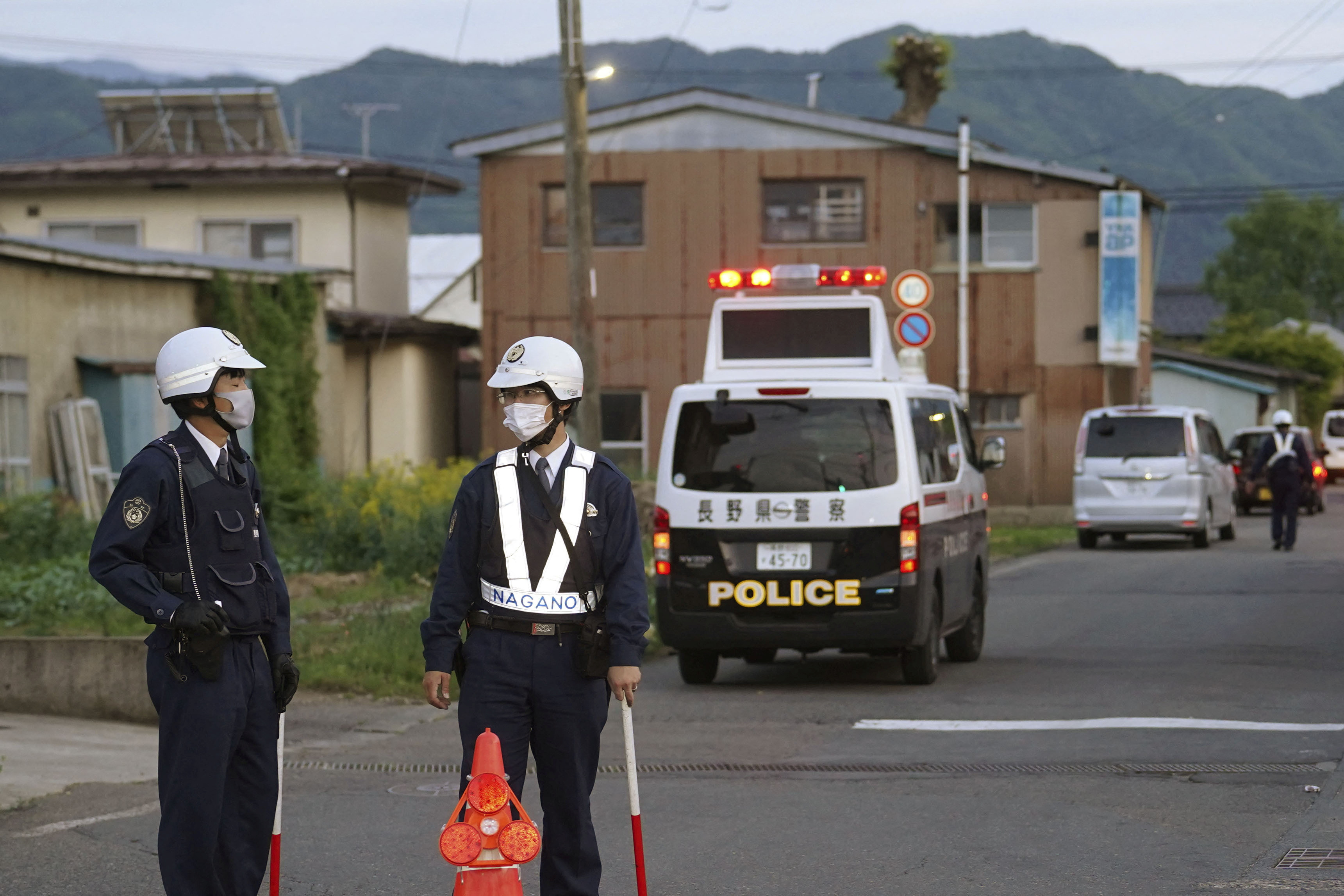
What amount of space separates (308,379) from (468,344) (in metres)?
7.74

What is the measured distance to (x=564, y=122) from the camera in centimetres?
1870

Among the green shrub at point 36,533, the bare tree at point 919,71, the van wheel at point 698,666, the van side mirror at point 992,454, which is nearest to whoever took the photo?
the van wheel at point 698,666

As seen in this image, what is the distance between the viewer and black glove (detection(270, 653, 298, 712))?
539 cm

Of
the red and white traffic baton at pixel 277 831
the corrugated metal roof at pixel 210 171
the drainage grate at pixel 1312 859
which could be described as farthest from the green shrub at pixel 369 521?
the red and white traffic baton at pixel 277 831

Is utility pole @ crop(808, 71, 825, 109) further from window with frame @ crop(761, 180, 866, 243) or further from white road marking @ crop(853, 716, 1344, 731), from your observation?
white road marking @ crop(853, 716, 1344, 731)

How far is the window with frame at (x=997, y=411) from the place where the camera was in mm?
32500

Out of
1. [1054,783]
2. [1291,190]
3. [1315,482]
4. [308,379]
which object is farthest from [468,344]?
[1291,190]

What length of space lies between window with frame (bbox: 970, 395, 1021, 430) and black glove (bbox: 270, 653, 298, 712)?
27.9 m

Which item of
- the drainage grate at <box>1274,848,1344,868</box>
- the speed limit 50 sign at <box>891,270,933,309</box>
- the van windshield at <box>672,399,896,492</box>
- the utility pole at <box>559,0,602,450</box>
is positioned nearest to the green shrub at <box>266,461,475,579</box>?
the utility pole at <box>559,0,602,450</box>

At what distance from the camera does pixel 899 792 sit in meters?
8.42

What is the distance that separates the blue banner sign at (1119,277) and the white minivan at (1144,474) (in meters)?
5.97

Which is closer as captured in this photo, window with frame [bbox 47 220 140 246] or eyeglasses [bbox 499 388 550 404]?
eyeglasses [bbox 499 388 550 404]

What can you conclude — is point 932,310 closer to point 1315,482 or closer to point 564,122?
point 1315,482

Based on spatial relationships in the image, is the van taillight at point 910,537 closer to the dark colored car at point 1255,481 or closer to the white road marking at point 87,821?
the white road marking at point 87,821
